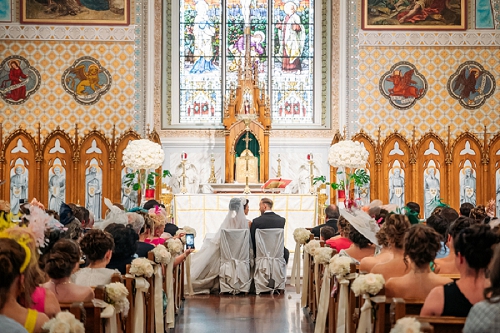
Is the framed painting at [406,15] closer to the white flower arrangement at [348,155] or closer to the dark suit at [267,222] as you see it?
the white flower arrangement at [348,155]

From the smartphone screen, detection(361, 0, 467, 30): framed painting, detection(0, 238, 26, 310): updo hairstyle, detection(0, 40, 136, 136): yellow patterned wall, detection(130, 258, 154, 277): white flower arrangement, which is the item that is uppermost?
detection(361, 0, 467, 30): framed painting

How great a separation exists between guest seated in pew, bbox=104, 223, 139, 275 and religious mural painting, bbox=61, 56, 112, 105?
11.1m

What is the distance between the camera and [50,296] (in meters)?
4.13

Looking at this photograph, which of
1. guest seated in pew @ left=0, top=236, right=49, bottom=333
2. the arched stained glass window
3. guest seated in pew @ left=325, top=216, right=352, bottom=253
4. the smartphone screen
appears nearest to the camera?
guest seated in pew @ left=0, top=236, right=49, bottom=333

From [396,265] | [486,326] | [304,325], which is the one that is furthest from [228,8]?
[486,326]

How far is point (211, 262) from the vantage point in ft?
35.0

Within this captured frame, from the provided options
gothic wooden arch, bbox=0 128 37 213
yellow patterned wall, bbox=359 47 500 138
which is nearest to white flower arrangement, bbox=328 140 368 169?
yellow patterned wall, bbox=359 47 500 138

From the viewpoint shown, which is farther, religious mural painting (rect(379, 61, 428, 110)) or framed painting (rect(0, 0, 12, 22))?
religious mural painting (rect(379, 61, 428, 110))

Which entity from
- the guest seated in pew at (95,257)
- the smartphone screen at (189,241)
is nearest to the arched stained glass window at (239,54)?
the smartphone screen at (189,241)

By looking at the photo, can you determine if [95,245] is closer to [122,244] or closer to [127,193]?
[122,244]

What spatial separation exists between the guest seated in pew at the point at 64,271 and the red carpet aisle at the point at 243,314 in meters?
3.33

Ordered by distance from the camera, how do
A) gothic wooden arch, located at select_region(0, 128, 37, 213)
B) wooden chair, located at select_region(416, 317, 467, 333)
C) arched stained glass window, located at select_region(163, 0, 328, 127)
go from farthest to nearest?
arched stained glass window, located at select_region(163, 0, 328, 127) → gothic wooden arch, located at select_region(0, 128, 37, 213) → wooden chair, located at select_region(416, 317, 467, 333)

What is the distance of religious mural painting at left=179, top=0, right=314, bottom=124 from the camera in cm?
1800

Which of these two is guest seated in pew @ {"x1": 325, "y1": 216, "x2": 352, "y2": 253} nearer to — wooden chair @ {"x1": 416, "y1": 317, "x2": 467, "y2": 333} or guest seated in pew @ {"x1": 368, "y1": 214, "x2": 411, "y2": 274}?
guest seated in pew @ {"x1": 368, "y1": 214, "x2": 411, "y2": 274}
